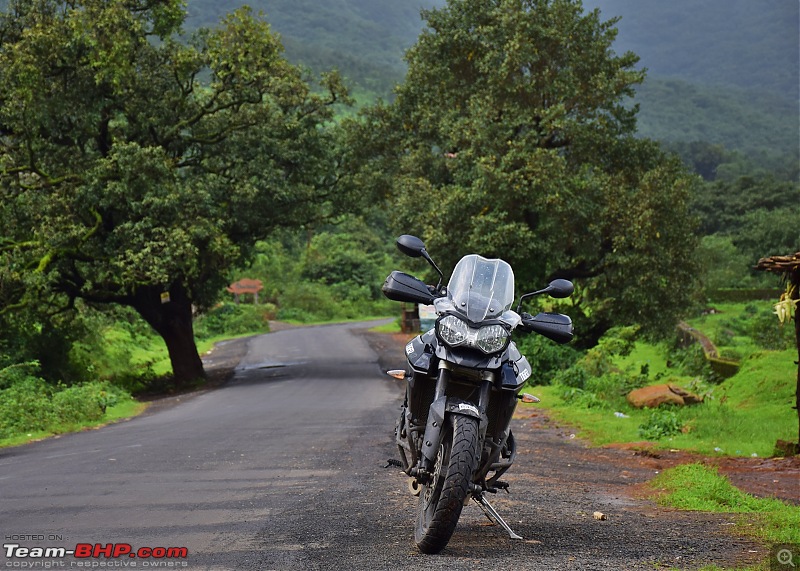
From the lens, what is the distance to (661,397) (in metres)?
16.8

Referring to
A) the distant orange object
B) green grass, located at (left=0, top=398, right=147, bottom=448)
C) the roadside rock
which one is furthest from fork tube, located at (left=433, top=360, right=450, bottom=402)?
the distant orange object

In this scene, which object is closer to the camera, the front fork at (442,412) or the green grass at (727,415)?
the front fork at (442,412)

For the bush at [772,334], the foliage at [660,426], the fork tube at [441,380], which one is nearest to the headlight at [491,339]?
the fork tube at [441,380]

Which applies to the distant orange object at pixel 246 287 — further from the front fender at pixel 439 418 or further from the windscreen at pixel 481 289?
the front fender at pixel 439 418

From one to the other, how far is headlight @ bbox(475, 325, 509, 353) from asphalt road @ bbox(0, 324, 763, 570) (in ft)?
4.37

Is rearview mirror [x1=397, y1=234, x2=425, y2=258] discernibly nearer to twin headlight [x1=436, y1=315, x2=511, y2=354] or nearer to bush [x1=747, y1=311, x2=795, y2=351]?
twin headlight [x1=436, y1=315, x2=511, y2=354]

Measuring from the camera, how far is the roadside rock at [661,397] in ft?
54.1

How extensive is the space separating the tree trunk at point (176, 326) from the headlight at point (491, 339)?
2109 cm

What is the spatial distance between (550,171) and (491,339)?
1808 cm

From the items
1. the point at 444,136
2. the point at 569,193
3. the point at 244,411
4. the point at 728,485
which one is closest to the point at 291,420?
Result: the point at 244,411

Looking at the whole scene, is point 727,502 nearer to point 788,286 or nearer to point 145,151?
point 788,286

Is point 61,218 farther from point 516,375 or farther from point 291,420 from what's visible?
point 516,375

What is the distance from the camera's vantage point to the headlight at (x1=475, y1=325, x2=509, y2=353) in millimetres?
6258

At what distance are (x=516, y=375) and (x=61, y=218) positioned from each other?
60.4 feet
